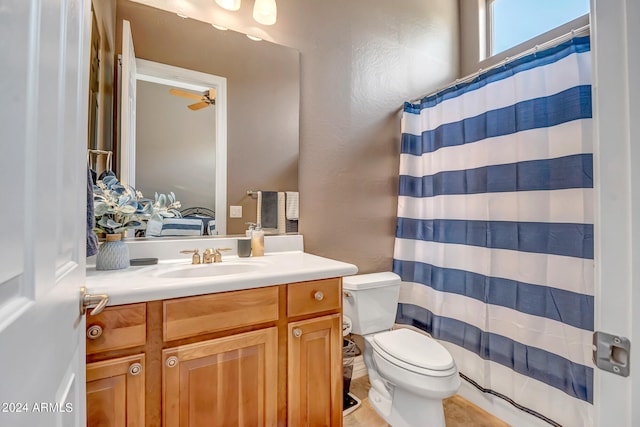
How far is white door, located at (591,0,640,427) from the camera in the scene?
44 centimetres

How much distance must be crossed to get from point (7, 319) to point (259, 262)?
115 cm

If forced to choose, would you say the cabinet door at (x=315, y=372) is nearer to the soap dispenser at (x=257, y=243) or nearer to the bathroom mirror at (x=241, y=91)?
the soap dispenser at (x=257, y=243)

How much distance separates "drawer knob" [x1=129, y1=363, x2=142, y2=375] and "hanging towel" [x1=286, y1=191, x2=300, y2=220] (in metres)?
1.04

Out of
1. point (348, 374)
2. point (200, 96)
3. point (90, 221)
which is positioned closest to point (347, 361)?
point (348, 374)

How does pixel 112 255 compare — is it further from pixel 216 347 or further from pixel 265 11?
pixel 265 11

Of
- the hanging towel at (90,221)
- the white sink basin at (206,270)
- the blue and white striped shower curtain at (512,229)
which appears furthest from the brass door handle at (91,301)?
the blue and white striped shower curtain at (512,229)

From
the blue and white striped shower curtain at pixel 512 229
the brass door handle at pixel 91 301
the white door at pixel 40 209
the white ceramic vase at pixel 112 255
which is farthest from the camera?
the blue and white striped shower curtain at pixel 512 229

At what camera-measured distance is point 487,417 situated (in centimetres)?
163

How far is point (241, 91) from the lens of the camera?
5.47 ft

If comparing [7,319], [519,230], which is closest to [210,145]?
[7,319]

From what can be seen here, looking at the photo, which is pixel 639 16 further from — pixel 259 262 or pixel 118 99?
pixel 118 99

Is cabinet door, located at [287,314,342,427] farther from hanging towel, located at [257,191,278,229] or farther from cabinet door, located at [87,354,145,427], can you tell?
hanging towel, located at [257,191,278,229]

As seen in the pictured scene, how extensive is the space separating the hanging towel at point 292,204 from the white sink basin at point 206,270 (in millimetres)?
447

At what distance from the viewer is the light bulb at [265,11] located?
5.42ft
